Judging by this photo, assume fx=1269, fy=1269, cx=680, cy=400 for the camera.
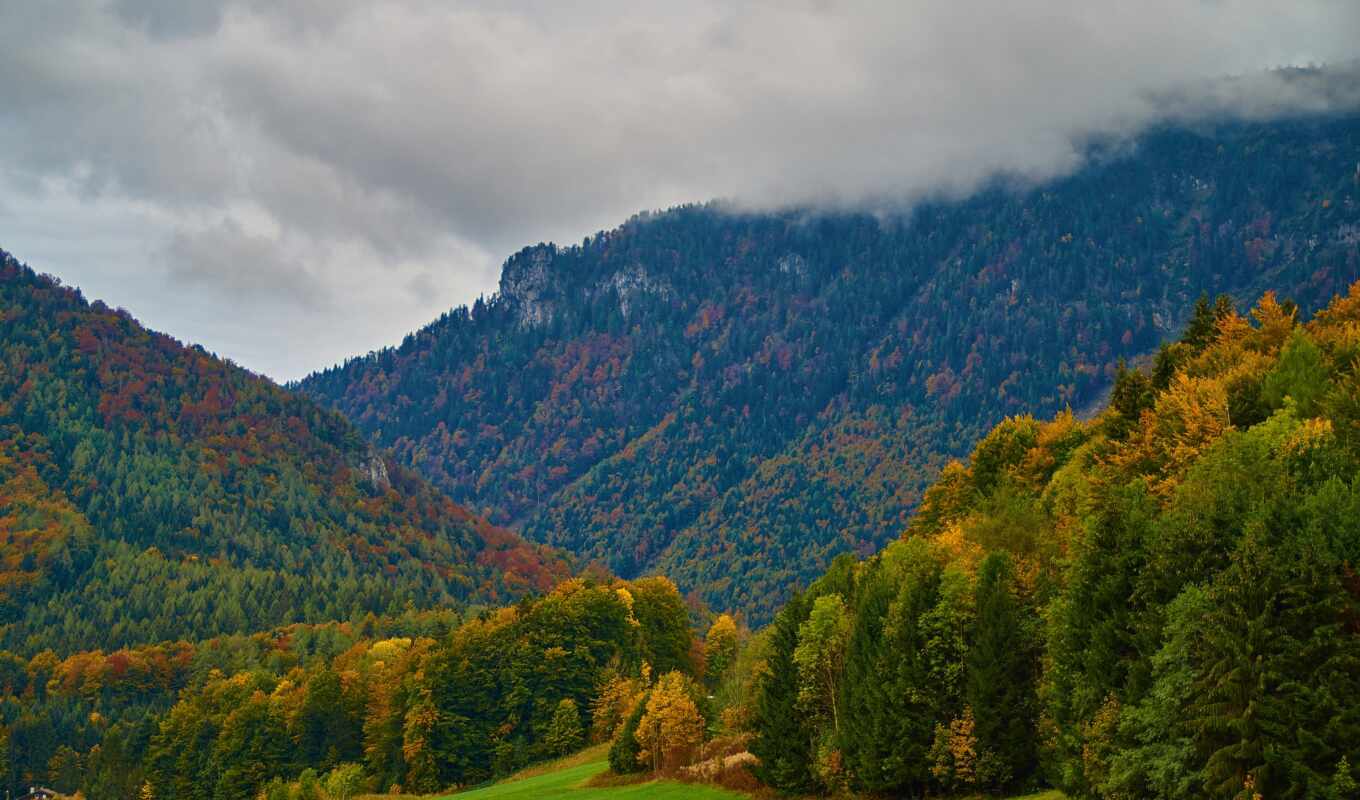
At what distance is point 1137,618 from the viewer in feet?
169

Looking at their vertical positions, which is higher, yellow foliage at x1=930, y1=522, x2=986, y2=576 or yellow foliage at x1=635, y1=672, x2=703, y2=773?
yellow foliage at x1=930, y1=522, x2=986, y2=576

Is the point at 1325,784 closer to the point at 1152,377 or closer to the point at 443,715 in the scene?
the point at 1152,377

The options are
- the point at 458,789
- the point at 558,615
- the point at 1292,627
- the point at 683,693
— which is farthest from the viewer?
the point at 558,615

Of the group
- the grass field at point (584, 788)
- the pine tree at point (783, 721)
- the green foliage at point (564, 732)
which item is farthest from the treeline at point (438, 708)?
the pine tree at point (783, 721)

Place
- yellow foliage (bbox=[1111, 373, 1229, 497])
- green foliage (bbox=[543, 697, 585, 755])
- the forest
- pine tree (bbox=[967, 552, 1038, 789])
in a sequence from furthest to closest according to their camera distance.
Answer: green foliage (bbox=[543, 697, 585, 755]), yellow foliage (bbox=[1111, 373, 1229, 497]), pine tree (bbox=[967, 552, 1038, 789]), the forest

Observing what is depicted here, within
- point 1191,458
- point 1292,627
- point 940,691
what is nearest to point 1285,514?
point 1292,627

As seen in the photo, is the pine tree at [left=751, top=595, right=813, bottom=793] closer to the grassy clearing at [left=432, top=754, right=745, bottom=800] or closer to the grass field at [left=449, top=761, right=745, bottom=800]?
the grassy clearing at [left=432, top=754, right=745, bottom=800]

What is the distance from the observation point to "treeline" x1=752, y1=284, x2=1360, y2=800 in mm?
43688

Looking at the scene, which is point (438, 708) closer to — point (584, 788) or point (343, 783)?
point (343, 783)

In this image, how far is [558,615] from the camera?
481ft

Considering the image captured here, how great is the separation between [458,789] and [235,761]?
32026mm

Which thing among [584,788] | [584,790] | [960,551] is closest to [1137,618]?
[960,551]

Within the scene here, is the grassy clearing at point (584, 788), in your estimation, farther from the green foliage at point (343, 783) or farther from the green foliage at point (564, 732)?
the green foliage at point (343, 783)

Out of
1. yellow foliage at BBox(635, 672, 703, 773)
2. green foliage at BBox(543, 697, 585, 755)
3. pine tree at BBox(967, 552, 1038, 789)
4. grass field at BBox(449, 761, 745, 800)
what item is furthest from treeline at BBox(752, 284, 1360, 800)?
green foliage at BBox(543, 697, 585, 755)
